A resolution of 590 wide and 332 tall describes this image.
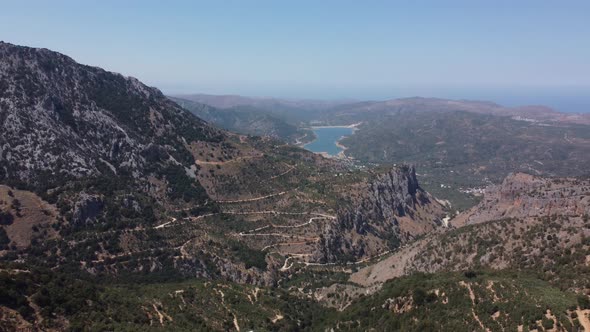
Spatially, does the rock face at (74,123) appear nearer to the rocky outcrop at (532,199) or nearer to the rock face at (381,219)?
the rock face at (381,219)

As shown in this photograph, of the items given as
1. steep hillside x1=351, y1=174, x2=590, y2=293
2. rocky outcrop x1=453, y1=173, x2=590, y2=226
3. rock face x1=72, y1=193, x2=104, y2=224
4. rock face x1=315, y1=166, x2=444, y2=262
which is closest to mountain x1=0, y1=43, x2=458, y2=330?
rock face x1=72, y1=193, x2=104, y2=224

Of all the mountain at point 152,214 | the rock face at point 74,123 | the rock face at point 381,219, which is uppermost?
the rock face at point 74,123

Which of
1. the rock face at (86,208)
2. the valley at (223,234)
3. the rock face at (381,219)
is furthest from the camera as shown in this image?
the rock face at (381,219)

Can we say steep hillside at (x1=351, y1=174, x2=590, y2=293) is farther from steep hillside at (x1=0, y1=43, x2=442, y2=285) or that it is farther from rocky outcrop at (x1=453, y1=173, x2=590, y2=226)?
steep hillside at (x1=0, y1=43, x2=442, y2=285)

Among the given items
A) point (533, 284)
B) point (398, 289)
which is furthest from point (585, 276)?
point (398, 289)

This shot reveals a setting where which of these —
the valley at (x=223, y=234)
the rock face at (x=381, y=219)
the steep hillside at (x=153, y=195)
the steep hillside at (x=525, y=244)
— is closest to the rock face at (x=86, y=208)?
the steep hillside at (x=153, y=195)

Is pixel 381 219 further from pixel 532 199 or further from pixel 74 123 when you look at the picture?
pixel 74 123
